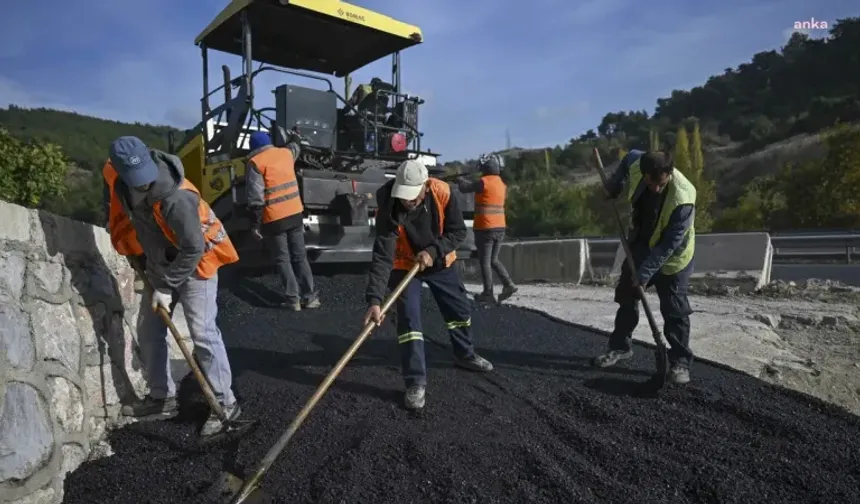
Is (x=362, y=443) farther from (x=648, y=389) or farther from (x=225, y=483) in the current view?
(x=648, y=389)

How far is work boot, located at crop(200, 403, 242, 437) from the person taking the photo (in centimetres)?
316

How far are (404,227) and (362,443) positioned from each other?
137 cm

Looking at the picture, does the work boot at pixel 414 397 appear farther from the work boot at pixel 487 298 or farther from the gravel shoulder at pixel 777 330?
the work boot at pixel 487 298

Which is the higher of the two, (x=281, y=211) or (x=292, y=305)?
(x=281, y=211)

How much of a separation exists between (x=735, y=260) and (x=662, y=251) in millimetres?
5009

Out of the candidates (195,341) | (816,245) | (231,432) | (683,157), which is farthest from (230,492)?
(683,157)

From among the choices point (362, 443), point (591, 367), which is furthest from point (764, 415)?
point (362, 443)

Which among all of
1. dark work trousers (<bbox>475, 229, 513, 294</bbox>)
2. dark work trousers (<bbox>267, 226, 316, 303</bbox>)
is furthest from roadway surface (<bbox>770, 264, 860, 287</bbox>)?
dark work trousers (<bbox>267, 226, 316, 303</bbox>)

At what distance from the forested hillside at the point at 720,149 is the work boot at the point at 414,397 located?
11.0 ft

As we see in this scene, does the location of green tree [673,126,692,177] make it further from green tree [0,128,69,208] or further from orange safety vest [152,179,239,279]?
orange safety vest [152,179,239,279]

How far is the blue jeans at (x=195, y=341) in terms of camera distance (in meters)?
3.30

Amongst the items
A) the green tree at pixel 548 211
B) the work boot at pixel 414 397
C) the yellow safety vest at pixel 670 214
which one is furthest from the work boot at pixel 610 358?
the green tree at pixel 548 211

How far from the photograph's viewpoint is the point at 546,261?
10422 millimetres

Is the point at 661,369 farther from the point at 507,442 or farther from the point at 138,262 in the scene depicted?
the point at 138,262
